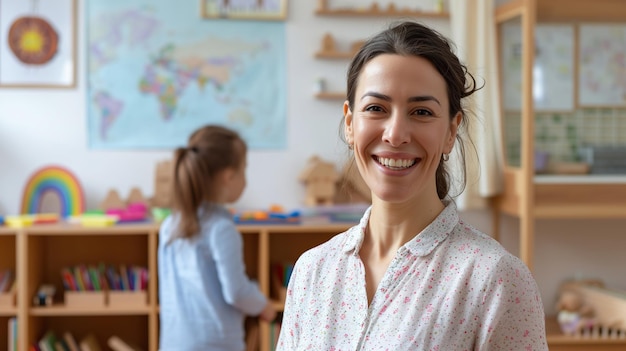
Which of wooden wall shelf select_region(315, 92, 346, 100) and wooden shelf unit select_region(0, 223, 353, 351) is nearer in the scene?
wooden shelf unit select_region(0, 223, 353, 351)

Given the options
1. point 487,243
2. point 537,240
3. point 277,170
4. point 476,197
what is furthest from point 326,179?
point 487,243

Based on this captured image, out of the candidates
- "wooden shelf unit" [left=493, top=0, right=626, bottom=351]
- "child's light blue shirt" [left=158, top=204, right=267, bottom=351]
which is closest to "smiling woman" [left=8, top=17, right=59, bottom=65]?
"child's light blue shirt" [left=158, top=204, right=267, bottom=351]

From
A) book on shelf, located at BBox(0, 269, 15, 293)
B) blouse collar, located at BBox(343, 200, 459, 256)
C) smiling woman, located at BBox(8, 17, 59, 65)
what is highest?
smiling woman, located at BBox(8, 17, 59, 65)

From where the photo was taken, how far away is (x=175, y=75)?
11.5 ft

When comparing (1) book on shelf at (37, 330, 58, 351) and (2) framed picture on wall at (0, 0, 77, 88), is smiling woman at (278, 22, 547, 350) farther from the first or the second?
(2) framed picture on wall at (0, 0, 77, 88)

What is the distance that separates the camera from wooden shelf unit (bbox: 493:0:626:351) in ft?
9.93

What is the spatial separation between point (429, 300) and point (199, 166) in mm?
1539

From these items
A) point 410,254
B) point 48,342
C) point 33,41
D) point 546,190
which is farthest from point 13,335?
point 410,254

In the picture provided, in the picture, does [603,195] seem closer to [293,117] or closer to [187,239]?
[293,117]

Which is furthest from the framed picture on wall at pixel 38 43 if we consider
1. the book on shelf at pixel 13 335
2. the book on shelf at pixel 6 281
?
the book on shelf at pixel 13 335

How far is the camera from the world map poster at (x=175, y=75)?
137 inches

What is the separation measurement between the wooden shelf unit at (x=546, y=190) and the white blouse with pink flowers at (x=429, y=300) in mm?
1936

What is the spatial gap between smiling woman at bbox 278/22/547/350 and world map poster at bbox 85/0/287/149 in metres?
2.32

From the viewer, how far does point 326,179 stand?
11.3 feet
